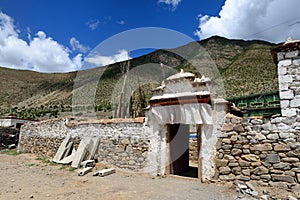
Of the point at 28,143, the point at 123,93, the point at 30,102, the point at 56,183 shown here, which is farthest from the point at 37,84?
the point at 56,183

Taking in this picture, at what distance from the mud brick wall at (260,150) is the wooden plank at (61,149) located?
7.27 m

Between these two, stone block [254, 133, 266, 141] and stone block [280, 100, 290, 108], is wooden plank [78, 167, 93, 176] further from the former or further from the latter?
stone block [280, 100, 290, 108]

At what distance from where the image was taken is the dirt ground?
5684 mm

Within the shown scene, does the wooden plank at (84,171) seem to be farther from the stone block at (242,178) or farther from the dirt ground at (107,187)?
the stone block at (242,178)

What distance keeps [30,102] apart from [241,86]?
132 feet

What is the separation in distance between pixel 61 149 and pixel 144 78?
57.1ft

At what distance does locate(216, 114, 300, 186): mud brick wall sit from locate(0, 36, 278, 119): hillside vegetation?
22.5 feet

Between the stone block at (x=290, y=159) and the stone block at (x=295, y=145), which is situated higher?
the stone block at (x=295, y=145)

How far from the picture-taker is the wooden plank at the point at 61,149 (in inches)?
408

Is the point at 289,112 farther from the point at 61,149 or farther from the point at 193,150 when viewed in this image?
the point at 61,149

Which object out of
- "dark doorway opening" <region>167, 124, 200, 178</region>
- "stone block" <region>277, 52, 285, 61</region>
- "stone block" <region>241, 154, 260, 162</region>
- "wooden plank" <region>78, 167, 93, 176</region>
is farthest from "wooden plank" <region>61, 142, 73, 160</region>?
"stone block" <region>277, 52, 285, 61</region>

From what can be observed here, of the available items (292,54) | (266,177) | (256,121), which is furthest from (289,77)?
(266,177)

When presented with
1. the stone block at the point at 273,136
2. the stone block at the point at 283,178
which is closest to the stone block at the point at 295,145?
the stone block at the point at 273,136

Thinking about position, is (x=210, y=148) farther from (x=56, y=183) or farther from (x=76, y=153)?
(x=76, y=153)
